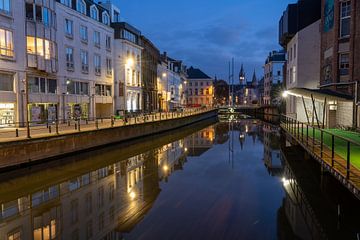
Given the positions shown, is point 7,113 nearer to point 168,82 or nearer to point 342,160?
point 342,160

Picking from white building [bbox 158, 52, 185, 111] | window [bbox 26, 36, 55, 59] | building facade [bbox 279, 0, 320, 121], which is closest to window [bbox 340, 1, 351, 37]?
building facade [bbox 279, 0, 320, 121]

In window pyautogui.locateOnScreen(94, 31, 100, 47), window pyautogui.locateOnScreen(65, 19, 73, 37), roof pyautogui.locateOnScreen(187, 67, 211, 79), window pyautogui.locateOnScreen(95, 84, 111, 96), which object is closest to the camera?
window pyautogui.locateOnScreen(65, 19, 73, 37)

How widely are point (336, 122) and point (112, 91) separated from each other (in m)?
28.0

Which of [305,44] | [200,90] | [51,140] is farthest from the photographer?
[200,90]

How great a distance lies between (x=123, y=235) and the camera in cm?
919

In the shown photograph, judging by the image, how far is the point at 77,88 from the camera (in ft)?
118

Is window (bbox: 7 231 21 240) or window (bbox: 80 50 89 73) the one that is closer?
window (bbox: 7 231 21 240)

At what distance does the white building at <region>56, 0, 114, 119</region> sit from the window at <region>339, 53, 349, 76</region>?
991 inches

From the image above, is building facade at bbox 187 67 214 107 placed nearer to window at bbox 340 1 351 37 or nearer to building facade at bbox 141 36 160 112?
building facade at bbox 141 36 160 112

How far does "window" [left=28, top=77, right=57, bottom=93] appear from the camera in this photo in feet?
94.5

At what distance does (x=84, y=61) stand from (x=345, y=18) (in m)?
26.4

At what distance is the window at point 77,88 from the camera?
3438 cm

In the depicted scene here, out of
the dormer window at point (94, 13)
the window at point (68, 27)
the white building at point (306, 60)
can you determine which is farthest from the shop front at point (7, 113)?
the white building at point (306, 60)

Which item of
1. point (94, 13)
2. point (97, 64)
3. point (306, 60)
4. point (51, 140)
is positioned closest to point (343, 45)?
point (306, 60)
